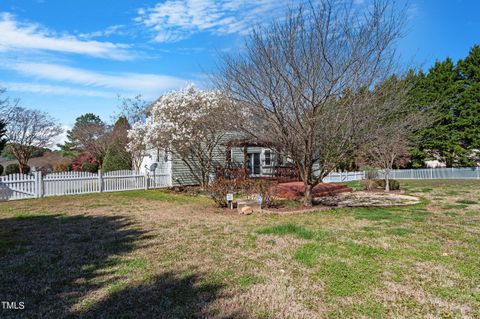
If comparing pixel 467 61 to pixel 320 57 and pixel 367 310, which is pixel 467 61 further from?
pixel 367 310

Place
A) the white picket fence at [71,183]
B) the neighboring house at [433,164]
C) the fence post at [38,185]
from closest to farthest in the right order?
the white picket fence at [71,183]
the fence post at [38,185]
the neighboring house at [433,164]

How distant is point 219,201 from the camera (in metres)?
9.57

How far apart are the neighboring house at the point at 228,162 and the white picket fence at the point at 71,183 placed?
650 mm

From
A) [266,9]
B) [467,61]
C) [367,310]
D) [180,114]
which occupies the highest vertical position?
[467,61]

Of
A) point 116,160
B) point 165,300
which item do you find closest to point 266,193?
point 165,300

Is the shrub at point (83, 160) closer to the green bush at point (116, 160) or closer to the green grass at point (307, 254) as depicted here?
the green bush at point (116, 160)

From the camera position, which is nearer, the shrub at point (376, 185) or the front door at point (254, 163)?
the shrub at point (376, 185)

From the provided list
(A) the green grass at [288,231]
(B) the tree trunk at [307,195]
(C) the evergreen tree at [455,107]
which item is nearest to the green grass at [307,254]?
(A) the green grass at [288,231]

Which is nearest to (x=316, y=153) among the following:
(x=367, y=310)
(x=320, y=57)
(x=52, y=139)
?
(x=320, y=57)

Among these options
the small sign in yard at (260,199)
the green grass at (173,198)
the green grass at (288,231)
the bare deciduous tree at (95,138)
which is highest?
the bare deciduous tree at (95,138)

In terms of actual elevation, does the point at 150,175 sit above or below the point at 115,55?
below

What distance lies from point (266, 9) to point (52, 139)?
95.1 ft

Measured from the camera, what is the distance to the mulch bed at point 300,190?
12.4 metres

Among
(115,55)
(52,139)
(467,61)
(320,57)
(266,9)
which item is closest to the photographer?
(320,57)
